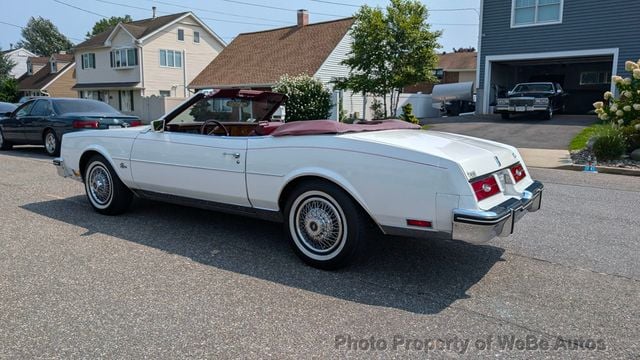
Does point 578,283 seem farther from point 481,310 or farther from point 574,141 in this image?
point 574,141

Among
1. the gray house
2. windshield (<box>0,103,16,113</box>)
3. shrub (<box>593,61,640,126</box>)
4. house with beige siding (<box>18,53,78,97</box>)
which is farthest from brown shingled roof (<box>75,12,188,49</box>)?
shrub (<box>593,61,640,126</box>)

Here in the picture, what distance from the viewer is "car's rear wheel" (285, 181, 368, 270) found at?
4.03 meters

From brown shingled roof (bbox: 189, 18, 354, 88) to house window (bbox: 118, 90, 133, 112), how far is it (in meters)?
7.53

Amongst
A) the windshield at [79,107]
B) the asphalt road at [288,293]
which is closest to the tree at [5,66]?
the windshield at [79,107]

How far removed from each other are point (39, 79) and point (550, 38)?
5071 centimetres

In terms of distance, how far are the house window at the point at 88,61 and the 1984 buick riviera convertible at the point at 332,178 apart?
41233mm

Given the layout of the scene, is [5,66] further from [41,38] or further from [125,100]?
[41,38]

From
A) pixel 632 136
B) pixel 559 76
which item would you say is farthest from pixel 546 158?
pixel 559 76

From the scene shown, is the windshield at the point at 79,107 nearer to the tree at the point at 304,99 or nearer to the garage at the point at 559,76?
the tree at the point at 304,99

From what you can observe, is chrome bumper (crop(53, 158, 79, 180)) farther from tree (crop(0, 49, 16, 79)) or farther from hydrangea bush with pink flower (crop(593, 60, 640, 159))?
tree (crop(0, 49, 16, 79))

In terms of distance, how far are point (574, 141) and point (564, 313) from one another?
1240 cm

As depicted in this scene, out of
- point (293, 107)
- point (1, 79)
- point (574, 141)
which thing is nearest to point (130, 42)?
point (293, 107)

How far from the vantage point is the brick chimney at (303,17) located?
3481 centimetres

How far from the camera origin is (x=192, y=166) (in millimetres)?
4957
